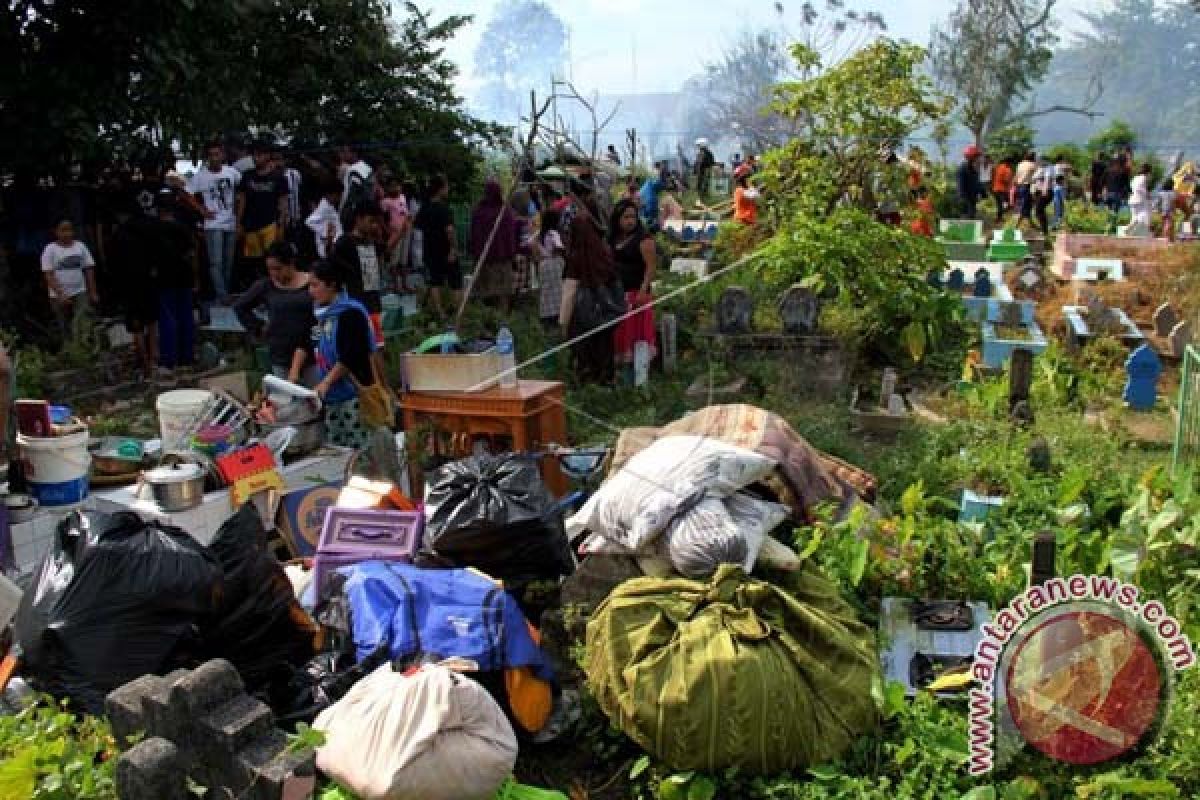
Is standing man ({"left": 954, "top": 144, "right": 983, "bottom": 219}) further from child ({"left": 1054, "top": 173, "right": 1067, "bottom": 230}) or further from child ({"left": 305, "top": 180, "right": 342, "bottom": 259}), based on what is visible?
child ({"left": 305, "top": 180, "right": 342, "bottom": 259})

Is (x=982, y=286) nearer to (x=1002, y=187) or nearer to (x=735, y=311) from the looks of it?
(x=735, y=311)

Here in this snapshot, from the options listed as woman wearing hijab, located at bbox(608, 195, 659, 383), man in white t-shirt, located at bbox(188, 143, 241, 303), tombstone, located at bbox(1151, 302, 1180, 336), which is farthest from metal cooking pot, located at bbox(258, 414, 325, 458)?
tombstone, located at bbox(1151, 302, 1180, 336)

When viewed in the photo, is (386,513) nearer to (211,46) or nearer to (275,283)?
(275,283)

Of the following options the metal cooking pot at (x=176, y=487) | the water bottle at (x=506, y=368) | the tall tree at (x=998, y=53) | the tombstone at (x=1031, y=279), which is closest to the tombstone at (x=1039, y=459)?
the water bottle at (x=506, y=368)

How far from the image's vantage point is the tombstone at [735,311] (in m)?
9.46

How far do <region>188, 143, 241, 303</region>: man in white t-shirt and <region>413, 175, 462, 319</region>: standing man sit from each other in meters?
1.87

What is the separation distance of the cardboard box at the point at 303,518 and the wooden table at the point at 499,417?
690mm

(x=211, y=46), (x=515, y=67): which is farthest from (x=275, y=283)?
(x=515, y=67)

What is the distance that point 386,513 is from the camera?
4809 mm

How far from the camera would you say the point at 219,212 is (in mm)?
10516

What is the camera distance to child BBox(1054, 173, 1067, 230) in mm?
18969

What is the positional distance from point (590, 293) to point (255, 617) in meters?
4.92

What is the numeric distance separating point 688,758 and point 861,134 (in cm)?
857

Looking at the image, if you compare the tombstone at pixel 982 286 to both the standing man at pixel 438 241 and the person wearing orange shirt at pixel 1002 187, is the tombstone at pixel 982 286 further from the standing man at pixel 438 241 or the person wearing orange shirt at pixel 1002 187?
the person wearing orange shirt at pixel 1002 187
